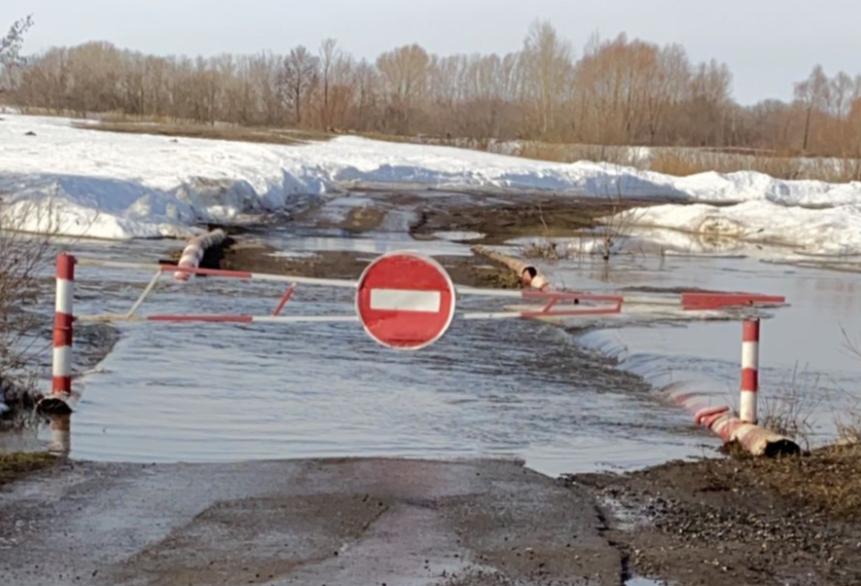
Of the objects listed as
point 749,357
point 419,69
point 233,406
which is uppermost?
point 419,69

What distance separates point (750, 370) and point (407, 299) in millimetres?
2494

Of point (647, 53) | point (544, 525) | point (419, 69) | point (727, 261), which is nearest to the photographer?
point (544, 525)

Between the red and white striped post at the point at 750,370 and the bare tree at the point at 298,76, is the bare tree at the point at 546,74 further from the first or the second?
the red and white striped post at the point at 750,370

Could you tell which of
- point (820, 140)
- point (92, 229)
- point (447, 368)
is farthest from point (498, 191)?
point (447, 368)

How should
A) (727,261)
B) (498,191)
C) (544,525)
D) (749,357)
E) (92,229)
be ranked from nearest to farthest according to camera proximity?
(544,525), (749,357), (92,229), (727,261), (498,191)

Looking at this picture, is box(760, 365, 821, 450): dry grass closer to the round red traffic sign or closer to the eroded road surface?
the eroded road surface

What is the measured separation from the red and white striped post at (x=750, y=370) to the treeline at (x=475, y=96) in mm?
80361

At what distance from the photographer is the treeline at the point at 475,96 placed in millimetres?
101500

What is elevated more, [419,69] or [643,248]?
[419,69]

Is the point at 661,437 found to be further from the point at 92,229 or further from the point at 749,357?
the point at 92,229

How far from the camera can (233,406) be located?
419 inches

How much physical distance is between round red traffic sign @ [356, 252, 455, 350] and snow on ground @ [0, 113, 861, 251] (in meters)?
3.64

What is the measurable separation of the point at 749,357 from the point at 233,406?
3.82 metres

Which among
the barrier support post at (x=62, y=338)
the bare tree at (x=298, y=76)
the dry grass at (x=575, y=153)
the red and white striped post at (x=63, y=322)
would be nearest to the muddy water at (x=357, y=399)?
the barrier support post at (x=62, y=338)
